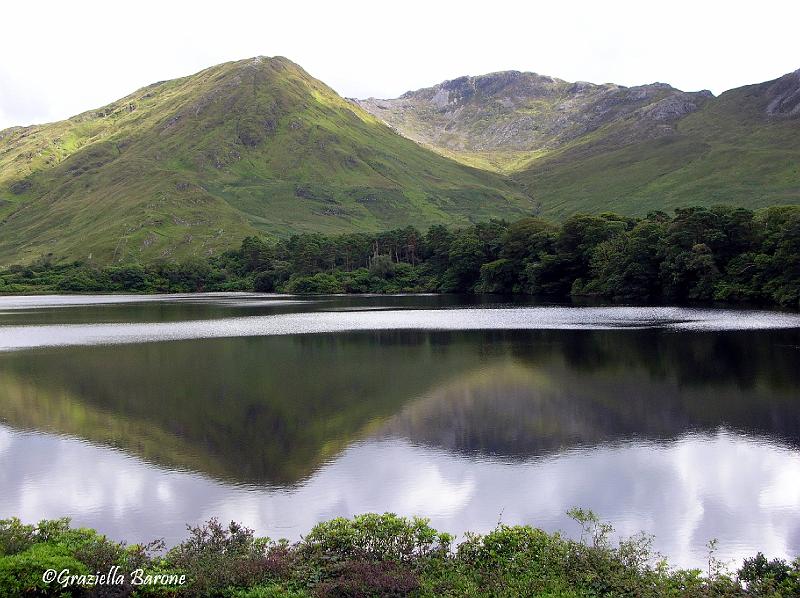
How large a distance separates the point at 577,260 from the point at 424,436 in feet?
356

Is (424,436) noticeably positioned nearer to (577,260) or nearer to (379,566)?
(379,566)

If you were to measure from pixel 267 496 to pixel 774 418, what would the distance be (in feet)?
72.4

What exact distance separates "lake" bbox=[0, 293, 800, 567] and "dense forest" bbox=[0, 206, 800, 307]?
42.5 m

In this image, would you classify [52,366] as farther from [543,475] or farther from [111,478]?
[543,475]

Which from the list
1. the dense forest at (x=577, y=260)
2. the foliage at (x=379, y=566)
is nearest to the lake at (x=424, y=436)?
the foliage at (x=379, y=566)

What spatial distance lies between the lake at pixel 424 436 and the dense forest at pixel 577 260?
140 feet

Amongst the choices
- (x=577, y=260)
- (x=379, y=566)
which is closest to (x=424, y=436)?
(x=379, y=566)

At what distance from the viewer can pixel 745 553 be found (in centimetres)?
1631

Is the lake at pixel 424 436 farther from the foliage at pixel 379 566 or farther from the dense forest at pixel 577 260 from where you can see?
the dense forest at pixel 577 260

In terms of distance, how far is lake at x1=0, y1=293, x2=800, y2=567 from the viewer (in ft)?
64.5

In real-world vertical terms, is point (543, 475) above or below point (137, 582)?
below

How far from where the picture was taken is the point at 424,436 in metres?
27.8

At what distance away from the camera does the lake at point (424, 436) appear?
64.5ft

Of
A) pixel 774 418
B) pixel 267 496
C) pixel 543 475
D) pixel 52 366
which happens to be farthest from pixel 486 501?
pixel 52 366
